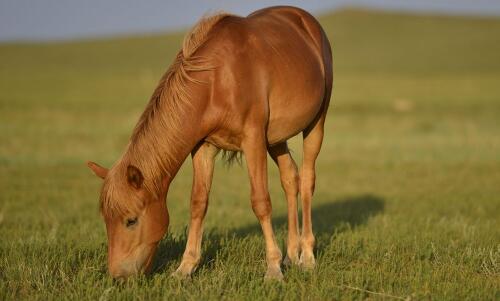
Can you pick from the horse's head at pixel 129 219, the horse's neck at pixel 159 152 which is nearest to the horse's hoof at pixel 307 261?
the horse's head at pixel 129 219

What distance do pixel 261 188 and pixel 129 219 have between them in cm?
116

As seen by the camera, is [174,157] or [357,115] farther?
[357,115]

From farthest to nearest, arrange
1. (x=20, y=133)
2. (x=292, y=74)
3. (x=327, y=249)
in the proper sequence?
(x=20, y=133) → (x=327, y=249) → (x=292, y=74)

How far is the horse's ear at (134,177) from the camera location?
443 cm

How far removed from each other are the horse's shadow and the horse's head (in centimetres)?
62

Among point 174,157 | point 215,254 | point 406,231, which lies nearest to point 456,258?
point 406,231

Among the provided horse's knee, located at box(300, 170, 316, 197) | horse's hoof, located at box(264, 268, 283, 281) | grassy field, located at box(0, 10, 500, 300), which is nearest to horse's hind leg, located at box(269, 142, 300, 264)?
horse's knee, located at box(300, 170, 316, 197)

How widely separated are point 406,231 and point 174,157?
3673 millimetres

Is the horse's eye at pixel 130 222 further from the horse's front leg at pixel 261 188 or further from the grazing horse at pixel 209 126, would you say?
the horse's front leg at pixel 261 188

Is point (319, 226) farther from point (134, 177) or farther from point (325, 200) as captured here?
point (134, 177)

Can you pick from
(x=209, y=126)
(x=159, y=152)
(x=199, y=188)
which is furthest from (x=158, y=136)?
(x=199, y=188)

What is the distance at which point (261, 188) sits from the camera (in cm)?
513

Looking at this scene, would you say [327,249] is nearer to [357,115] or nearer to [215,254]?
[215,254]

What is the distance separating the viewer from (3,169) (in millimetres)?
14500
